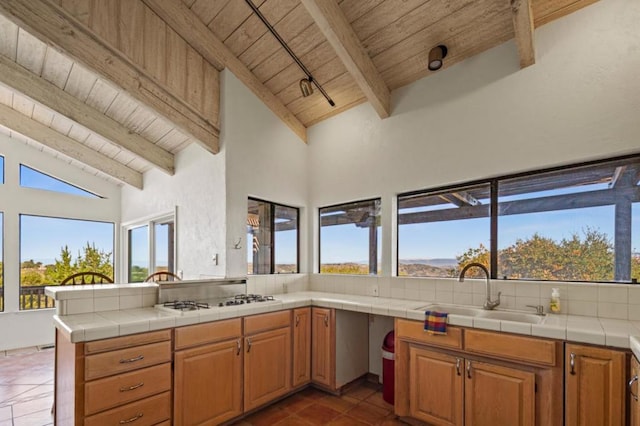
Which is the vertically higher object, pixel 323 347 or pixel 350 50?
pixel 350 50

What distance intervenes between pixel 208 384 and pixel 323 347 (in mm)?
1102

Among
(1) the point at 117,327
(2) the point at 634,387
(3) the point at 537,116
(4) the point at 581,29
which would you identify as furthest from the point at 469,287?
(1) the point at 117,327

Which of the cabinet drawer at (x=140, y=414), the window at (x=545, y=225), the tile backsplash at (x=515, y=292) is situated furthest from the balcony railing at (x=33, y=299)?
the window at (x=545, y=225)

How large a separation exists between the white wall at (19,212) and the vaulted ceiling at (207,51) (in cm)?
124

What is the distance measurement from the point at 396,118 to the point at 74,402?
3.30 meters

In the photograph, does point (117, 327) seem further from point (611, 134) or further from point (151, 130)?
point (611, 134)

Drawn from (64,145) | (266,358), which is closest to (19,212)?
(64,145)

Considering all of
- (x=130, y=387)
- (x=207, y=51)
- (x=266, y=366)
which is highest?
(x=207, y=51)

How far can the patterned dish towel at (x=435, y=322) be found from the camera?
240cm

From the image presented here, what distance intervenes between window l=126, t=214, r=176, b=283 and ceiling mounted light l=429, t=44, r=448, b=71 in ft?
11.4

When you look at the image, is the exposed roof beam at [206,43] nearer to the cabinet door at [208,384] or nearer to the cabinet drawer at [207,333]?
the cabinet drawer at [207,333]

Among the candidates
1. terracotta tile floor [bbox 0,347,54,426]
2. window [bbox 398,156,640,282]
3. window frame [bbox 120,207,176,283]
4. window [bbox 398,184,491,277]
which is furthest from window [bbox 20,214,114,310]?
window [bbox 398,156,640,282]

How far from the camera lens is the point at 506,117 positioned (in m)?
2.73

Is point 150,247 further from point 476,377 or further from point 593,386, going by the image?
point 593,386
